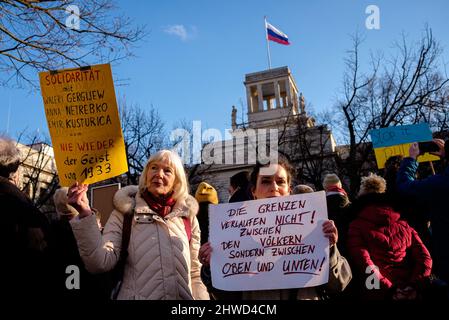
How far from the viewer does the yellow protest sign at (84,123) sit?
293 cm

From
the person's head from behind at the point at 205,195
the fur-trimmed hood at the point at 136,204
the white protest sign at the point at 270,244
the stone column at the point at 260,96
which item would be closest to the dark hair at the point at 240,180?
the person's head from behind at the point at 205,195

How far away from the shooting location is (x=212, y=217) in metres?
2.57

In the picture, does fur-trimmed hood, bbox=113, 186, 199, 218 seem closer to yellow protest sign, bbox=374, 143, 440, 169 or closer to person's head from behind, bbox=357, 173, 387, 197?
person's head from behind, bbox=357, 173, 387, 197

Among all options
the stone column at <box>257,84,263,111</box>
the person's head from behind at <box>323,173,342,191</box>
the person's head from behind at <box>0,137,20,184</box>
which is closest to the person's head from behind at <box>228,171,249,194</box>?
the person's head from behind at <box>323,173,342,191</box>

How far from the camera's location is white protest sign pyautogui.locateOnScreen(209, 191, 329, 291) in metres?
2.32

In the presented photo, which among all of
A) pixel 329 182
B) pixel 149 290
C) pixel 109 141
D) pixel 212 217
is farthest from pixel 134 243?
pixel 329 182

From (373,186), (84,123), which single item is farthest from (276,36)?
(84,123)

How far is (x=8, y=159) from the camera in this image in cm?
264

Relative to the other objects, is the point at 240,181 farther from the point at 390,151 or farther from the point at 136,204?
the point at 390,151

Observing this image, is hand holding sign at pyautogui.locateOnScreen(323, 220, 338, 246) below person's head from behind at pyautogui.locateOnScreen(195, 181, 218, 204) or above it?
above

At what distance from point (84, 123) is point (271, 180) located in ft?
5.03

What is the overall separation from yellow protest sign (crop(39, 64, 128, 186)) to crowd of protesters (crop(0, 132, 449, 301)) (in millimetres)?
277

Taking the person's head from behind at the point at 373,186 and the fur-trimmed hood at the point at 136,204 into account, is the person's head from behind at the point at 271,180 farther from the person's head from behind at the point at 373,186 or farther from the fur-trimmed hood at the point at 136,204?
the person's head from behind at the point at 373,186
